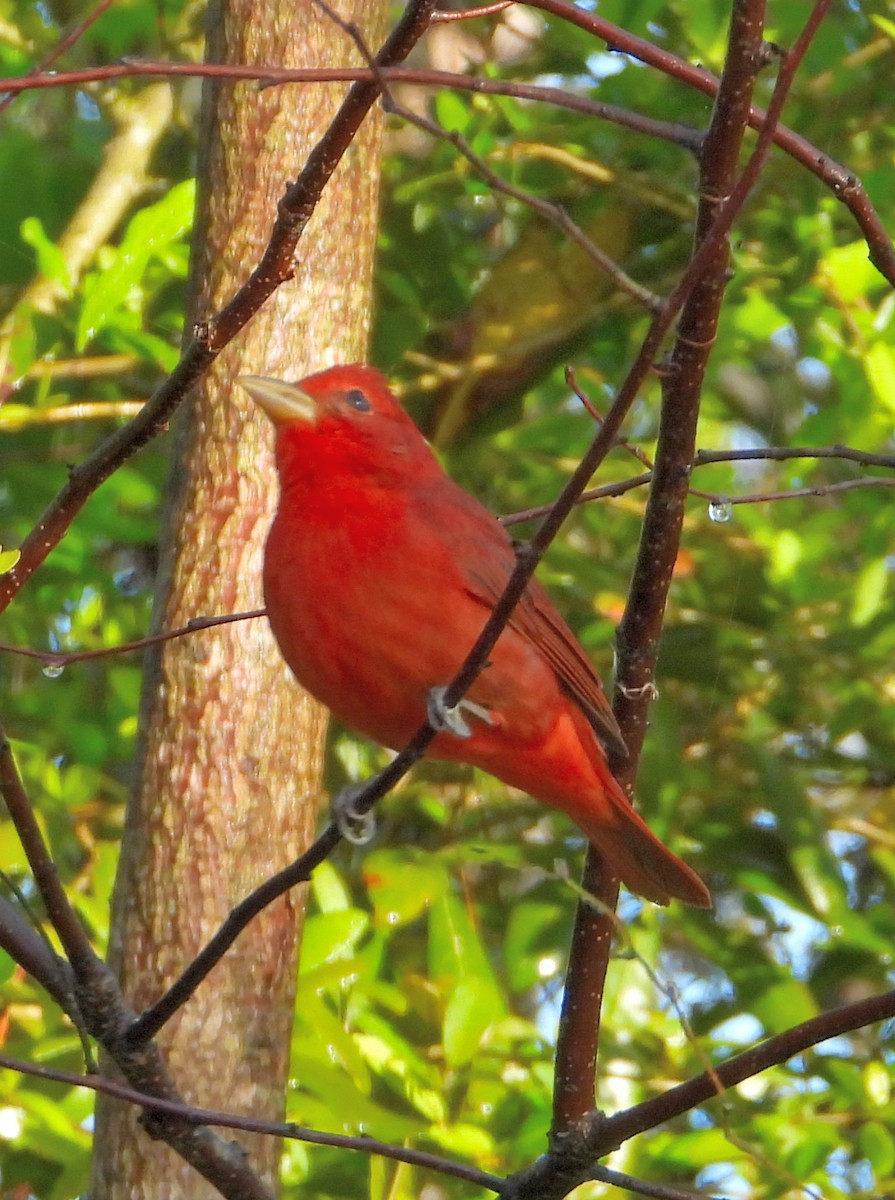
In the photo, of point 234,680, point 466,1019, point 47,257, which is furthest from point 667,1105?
point 47,257

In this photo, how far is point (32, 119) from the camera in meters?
6.30

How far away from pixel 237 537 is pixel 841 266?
7.36 feet

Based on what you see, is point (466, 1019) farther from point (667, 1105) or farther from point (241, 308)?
point (241, 308)

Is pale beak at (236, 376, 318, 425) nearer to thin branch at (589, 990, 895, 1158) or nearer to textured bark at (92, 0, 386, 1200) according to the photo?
textured bark at (92, 0, 386, 1200)

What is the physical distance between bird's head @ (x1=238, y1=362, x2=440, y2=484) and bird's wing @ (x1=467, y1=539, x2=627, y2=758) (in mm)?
249

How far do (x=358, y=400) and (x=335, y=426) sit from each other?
10 cm

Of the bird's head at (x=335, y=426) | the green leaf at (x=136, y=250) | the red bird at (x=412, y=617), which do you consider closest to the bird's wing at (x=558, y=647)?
the red bird at (x=412, y=617)

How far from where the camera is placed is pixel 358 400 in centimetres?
304

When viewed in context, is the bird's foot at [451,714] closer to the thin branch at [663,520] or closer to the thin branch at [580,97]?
the thin branch at [663,520]

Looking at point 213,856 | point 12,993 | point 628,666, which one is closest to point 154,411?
point 628,666

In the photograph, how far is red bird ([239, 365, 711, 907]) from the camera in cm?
270

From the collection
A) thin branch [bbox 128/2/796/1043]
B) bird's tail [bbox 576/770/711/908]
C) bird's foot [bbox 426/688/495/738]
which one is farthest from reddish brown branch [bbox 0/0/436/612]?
bird's tail [bbox 576/770/711/908]

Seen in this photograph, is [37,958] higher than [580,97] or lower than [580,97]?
lower

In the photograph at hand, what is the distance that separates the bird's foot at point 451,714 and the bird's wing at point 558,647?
0.21 meters
